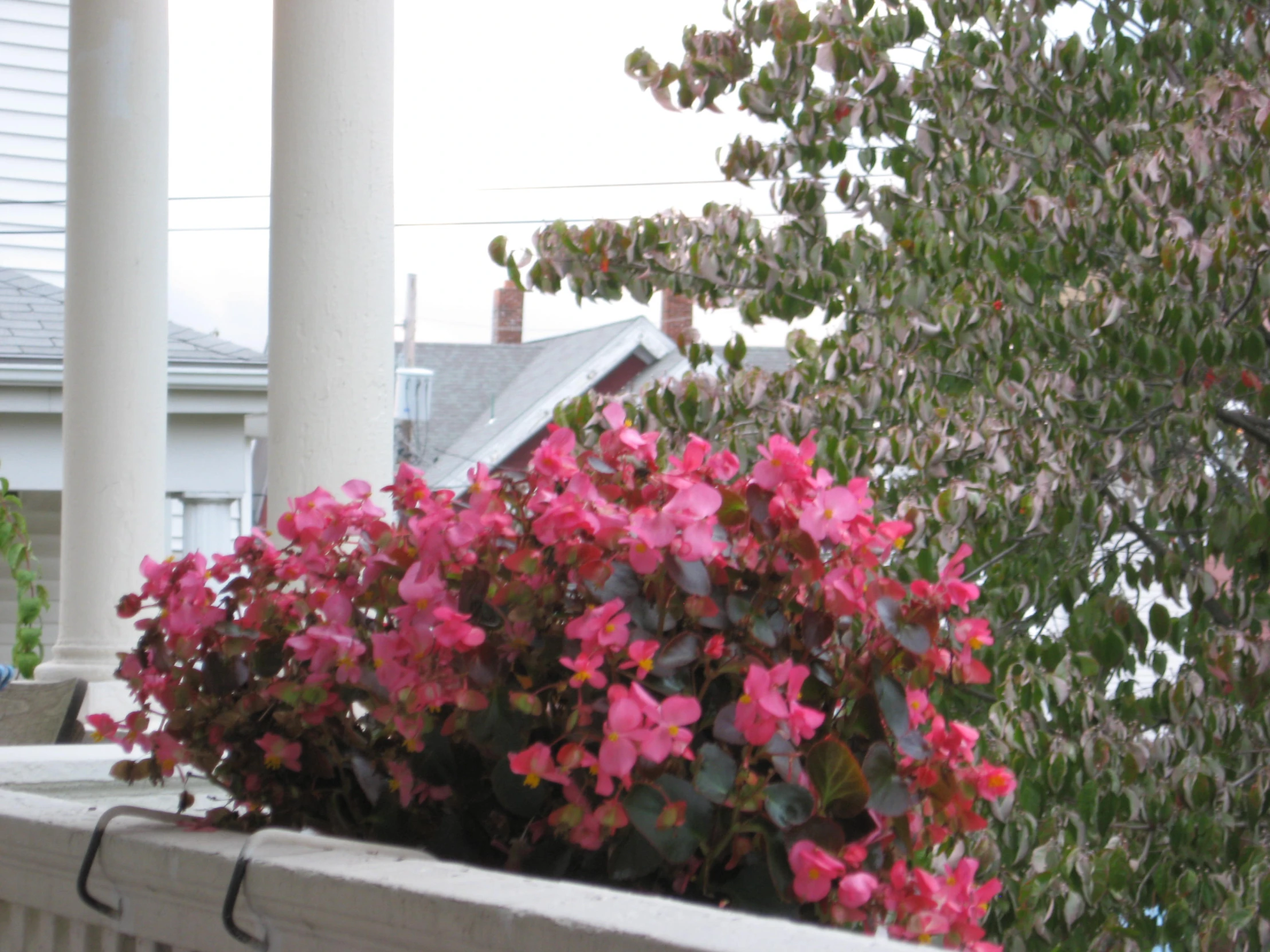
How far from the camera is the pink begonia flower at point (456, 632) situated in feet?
4.36

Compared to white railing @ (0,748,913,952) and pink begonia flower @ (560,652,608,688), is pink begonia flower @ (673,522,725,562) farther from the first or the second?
white railing @ (0,748,913,952)

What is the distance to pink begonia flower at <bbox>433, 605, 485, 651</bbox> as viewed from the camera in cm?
133

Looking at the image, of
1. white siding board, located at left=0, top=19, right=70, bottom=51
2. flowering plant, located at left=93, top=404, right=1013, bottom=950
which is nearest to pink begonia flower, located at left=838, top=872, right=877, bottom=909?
flowering plant, located at left=93, top=404, right=1013, bottom=950

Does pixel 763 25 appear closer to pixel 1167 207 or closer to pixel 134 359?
pixel 1167 207

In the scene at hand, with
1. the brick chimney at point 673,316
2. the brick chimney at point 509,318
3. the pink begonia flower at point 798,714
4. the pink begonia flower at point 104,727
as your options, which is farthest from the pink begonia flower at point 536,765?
the brick chimney at point 509,318

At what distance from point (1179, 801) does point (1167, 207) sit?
1.14 metres

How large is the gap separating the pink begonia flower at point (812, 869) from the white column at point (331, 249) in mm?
1931

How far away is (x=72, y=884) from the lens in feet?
4.91

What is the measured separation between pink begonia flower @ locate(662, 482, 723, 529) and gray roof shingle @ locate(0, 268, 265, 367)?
21.0 feet

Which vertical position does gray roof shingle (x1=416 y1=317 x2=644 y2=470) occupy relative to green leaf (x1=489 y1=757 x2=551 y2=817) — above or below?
above

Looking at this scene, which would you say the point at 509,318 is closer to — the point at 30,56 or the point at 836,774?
the point at 30,56

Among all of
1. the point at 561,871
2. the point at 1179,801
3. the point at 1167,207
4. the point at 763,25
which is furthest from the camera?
the point at 763,25

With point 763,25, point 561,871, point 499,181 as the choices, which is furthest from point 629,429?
point 499,181

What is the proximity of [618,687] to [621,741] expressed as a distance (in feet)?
0.17
